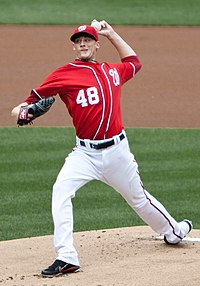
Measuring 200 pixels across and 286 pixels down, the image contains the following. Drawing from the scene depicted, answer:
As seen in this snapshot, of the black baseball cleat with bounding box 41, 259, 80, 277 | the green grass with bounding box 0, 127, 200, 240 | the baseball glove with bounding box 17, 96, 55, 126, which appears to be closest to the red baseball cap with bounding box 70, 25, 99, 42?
the baseball glove with bounding box 17, 96, 55, 126

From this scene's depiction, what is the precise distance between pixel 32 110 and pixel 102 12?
15.1 m

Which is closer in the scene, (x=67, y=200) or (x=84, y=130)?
(x=67, y=200)

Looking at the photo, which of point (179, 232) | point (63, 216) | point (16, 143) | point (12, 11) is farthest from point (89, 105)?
point (12, 11)

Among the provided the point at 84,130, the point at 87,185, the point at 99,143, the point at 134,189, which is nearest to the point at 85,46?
the point at 84,130

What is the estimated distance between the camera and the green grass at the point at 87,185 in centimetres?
913

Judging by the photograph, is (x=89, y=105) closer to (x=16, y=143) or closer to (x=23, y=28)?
(x=16, y=143)

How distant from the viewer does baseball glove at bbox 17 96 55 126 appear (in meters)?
6.84

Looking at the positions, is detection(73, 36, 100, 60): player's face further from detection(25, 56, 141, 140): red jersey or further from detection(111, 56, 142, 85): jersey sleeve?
detection(111, 56, 142, 85): jersey sleeve

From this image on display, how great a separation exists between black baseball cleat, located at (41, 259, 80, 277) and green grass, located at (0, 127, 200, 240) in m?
1.69

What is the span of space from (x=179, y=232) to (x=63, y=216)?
1164mm

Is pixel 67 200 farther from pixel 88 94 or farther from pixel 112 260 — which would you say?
pixel 88 94

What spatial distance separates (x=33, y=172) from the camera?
10953 millimetres

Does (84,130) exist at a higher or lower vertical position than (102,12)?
higher

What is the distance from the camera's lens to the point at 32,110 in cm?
688
